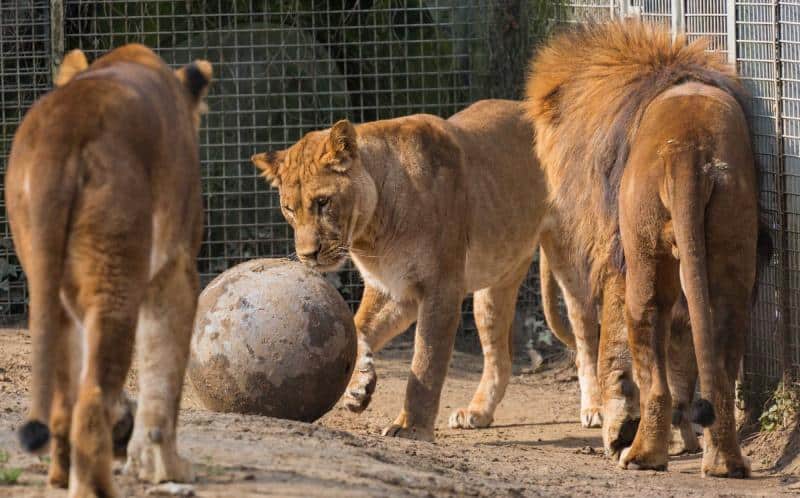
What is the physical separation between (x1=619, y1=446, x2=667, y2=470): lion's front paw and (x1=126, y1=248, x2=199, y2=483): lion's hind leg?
251 centimetres

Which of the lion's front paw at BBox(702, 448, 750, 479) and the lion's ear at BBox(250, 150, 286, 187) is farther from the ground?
the lion's ear at BBox(250, 150, 286, 187)

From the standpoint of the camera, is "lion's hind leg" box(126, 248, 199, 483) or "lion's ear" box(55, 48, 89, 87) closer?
"lion's hind leg" box(126, 248, 199, 483)

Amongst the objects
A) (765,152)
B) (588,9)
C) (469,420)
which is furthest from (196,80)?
(588,9)

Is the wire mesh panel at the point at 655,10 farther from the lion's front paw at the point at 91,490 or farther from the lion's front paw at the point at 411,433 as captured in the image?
→ the lion's front paw at the point at 91,490

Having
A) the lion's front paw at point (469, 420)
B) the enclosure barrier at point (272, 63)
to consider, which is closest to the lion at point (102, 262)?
the lion's front paw at point (469, 420)

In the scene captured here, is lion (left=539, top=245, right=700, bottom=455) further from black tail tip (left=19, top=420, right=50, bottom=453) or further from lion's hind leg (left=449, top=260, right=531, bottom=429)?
black tail tip (left=19, top=420, right=50, bottom=453)

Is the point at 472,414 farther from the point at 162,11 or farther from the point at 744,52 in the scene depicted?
the point at 162,11

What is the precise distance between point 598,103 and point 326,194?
1.48 metres

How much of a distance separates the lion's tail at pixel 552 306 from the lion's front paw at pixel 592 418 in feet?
2.43

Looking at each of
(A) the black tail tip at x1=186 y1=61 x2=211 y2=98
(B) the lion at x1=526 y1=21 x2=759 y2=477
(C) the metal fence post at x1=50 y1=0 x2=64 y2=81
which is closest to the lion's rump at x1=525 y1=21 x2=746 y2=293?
(B) the lion at x1=526 y1=21 x2=759 y2=477

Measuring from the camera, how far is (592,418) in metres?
7.91

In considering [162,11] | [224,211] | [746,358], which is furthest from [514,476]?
[162,11]

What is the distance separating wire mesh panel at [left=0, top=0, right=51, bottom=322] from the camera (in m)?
9.78

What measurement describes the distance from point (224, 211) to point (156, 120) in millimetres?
6059
